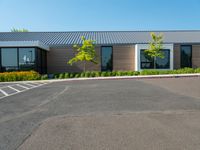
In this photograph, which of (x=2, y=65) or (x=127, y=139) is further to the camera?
(x=2, y=65)

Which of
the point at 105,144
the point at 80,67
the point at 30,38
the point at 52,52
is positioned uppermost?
Answer: the point at 30,38

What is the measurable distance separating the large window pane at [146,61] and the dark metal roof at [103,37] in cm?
237

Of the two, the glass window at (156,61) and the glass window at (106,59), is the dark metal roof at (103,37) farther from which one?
the glass window at (156,61)

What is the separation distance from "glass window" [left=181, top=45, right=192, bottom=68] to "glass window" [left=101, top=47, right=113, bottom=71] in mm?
9589

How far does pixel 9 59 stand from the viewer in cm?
2138

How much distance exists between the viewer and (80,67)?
85.8 feet

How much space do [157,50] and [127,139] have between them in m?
21.7

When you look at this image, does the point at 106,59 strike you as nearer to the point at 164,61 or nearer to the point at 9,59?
the point at 164,61

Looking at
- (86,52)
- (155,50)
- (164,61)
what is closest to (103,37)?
(86,52)

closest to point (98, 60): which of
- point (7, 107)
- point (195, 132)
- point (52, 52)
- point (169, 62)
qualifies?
point (52, 52)

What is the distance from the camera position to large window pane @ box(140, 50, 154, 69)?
25.4 metres

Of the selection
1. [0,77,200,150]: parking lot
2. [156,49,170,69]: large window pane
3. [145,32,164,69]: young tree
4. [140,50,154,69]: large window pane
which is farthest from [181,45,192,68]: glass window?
[0,77,200,150]: parking lot

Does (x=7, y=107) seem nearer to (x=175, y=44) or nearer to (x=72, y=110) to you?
(x=72, y=110)

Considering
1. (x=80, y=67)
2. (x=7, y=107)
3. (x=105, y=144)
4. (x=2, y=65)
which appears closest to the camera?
(x=105, y=144)
